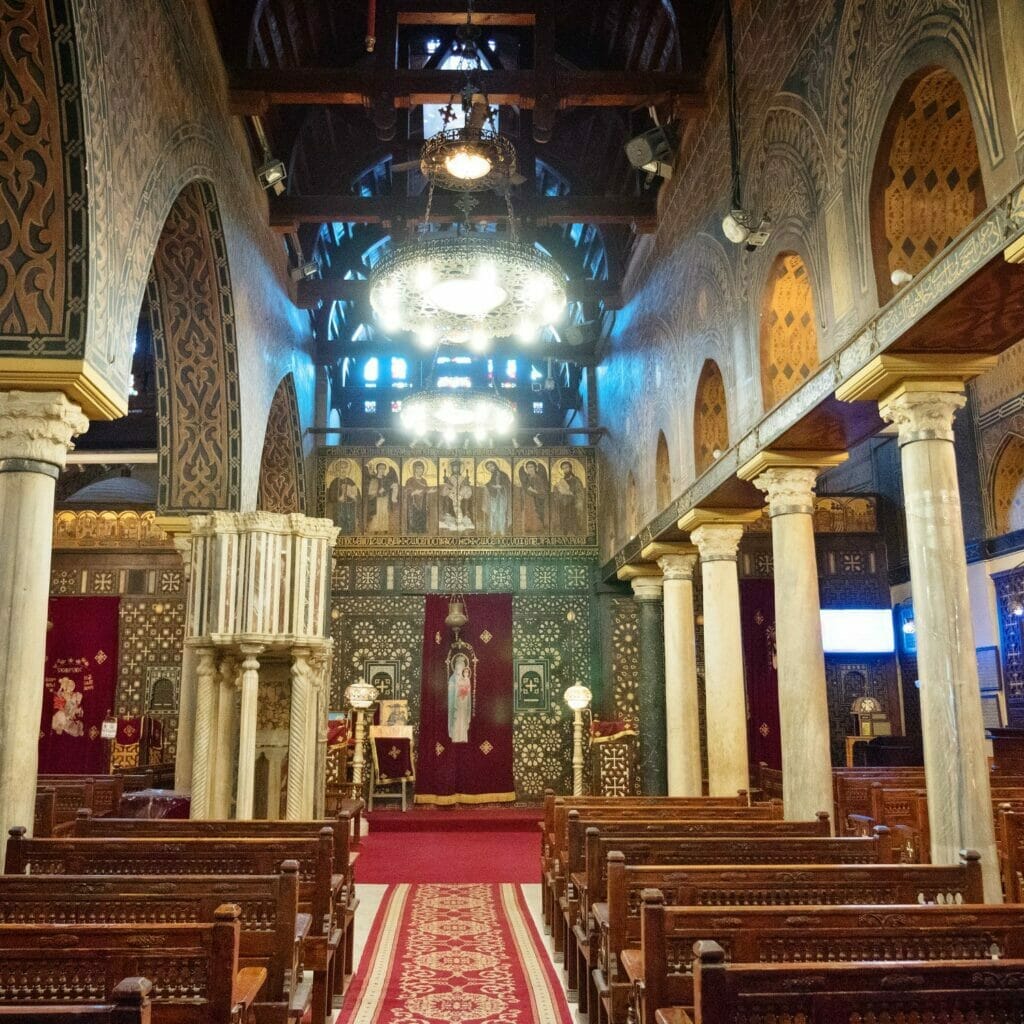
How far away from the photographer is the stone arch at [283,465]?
15.6 m

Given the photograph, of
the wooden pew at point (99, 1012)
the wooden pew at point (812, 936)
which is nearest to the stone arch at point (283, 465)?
the wooden pew at point (812, 936)

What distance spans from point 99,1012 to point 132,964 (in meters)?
0.74

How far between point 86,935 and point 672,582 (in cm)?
1029

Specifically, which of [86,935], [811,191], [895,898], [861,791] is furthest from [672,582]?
[86,935]

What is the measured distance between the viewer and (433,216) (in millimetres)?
13539

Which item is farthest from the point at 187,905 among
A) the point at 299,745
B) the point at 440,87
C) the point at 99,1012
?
the point at 440,87

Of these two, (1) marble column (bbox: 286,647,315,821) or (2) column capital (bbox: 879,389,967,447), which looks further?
(1) marble column (bbox: 286,647,315,821)

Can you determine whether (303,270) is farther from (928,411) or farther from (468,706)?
(928,411)

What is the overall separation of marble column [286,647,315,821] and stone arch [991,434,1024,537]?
33.0ft

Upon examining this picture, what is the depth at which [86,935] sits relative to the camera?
A: 3.28 metres

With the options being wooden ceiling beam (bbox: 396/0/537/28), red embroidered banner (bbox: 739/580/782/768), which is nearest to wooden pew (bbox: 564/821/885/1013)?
wooden ceiling beam (bbox: 396/0/537/28)

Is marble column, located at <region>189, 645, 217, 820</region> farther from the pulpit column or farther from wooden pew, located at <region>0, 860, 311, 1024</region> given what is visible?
wooden pew, located at <region>0, 860, 311, 1024</region>

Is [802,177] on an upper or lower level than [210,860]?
upper

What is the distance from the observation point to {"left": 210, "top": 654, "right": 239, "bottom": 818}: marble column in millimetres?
8938
